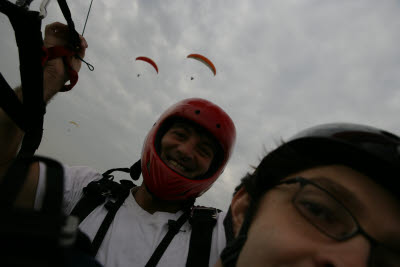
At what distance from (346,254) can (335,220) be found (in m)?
0.17

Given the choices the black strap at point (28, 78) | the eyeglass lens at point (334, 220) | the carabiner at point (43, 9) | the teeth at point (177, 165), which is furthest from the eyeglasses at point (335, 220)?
the carabiner at point (43, 9)

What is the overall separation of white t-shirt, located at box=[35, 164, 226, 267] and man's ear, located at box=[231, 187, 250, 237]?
527 millimetres

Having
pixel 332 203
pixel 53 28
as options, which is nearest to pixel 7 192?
pixel 332 203

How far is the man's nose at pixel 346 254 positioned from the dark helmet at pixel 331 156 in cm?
42

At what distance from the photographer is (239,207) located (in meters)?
1.87

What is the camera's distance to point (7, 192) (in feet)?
2.05

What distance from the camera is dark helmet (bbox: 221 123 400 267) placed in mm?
1358

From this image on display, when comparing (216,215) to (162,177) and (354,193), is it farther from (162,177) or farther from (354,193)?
(354,193)

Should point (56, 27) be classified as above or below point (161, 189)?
above

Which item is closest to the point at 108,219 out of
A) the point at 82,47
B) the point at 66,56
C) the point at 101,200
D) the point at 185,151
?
the point at 101,200

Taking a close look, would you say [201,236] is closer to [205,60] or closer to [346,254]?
[346,254]

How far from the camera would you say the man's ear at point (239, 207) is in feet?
5.78

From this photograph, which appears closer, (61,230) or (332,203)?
(61,230)

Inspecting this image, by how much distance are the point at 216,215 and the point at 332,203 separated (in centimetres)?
148
